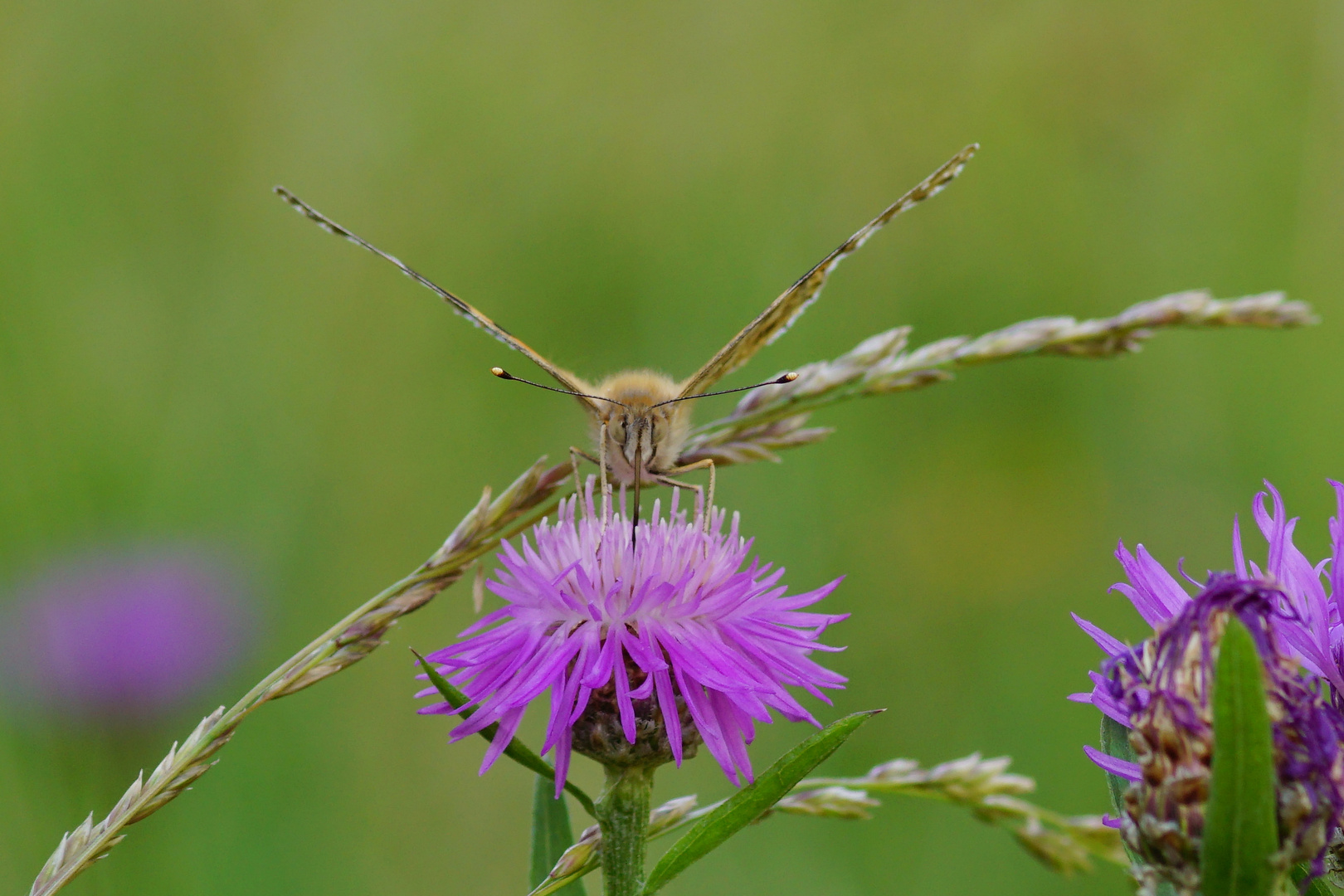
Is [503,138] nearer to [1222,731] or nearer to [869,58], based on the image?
[869,58]

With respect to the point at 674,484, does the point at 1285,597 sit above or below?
below

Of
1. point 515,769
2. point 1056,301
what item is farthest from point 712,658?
point 1056,301

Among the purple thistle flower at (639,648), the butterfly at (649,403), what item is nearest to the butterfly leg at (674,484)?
the butterfly at (649,403)

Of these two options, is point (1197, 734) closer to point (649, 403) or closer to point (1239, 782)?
point (1239, 782)

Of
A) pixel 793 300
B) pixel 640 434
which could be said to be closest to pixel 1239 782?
pixel 640 434

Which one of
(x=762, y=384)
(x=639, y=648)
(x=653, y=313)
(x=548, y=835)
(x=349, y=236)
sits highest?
(x=653, y=313)
